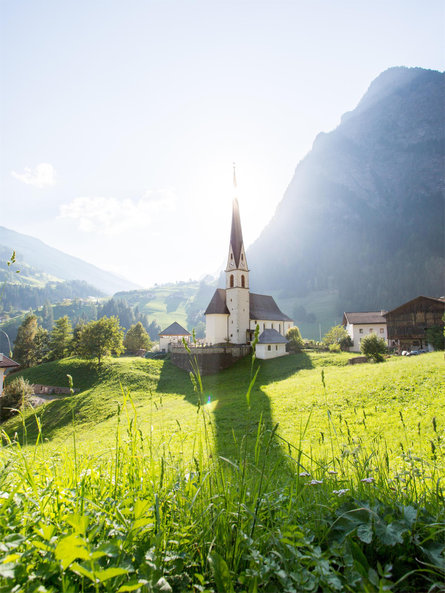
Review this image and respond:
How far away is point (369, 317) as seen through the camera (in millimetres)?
61156

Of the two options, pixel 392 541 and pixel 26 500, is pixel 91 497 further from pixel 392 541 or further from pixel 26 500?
pixel 392 541

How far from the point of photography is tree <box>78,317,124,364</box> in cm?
4369

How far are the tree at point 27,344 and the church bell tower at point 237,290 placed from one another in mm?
36955

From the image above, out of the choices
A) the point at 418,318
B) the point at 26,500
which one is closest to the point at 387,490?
the point at 26,500

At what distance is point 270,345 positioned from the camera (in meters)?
45.0

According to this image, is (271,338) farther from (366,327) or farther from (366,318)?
(366,318)

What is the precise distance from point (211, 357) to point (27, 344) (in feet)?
128

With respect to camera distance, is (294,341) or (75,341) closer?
(294,341)

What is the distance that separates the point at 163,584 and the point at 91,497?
1093 mm

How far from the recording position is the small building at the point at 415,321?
49.2 m

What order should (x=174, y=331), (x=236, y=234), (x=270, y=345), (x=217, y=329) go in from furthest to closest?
(x=174, y=331) → (x=217, y=329) → (x=236, y=234) → (x=270, y=345)

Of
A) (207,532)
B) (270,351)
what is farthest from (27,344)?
(207,532)

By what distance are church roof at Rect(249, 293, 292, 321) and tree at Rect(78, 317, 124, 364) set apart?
72.0ft

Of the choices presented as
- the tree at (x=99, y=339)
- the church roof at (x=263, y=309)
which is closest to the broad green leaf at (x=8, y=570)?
the tree at (x=99, y=339)
